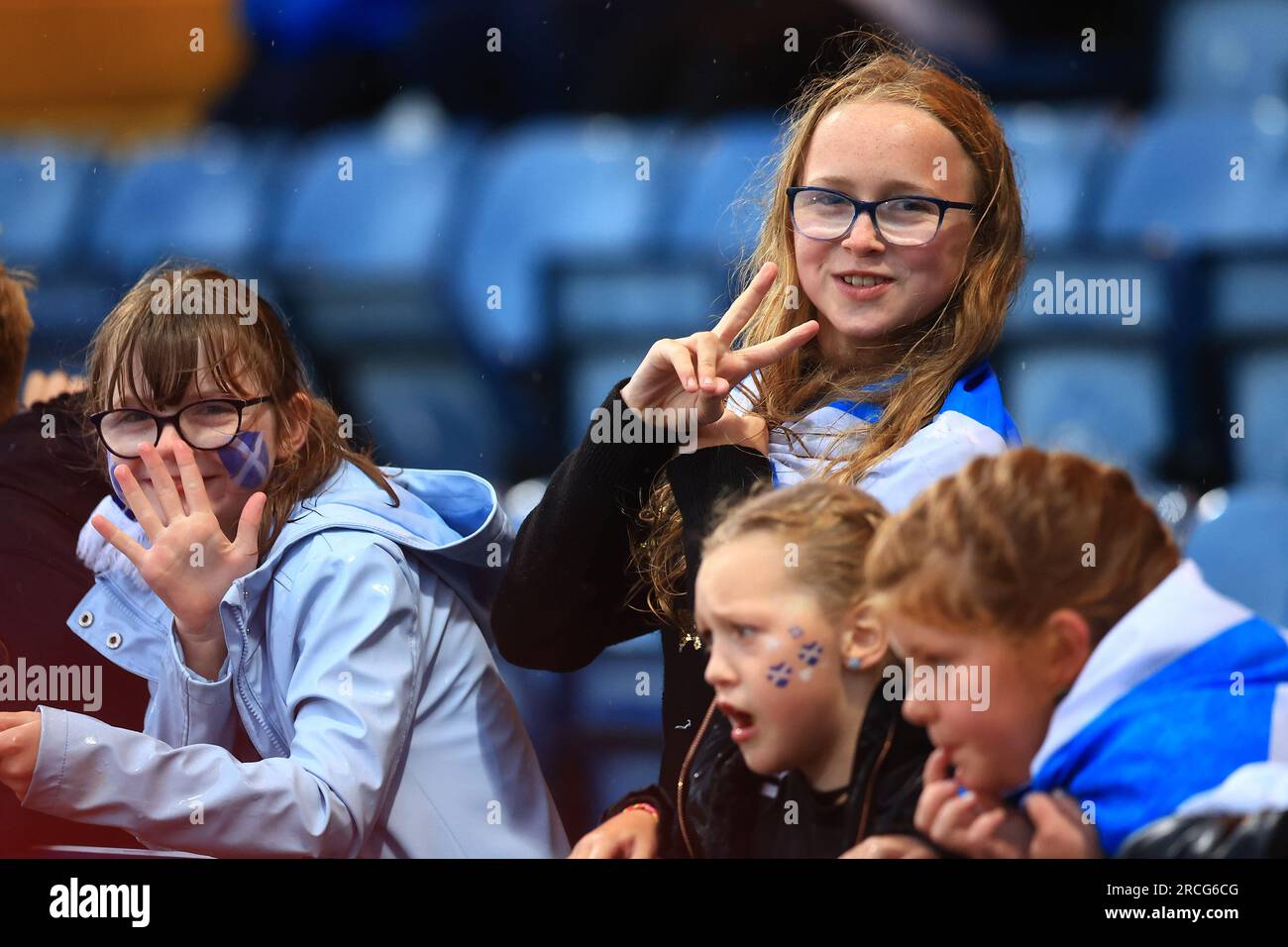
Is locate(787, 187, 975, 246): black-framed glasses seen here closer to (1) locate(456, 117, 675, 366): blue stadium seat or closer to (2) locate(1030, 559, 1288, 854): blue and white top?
(2) locate(1030, 559, 1288, 854): blue and white top

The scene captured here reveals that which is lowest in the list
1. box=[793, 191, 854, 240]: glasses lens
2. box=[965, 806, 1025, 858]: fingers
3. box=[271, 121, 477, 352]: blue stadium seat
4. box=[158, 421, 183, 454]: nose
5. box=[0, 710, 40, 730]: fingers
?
box=[965, 806, 1025, 858]: fingers

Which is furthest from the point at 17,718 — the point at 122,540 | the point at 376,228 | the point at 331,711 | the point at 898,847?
the point at 376,228

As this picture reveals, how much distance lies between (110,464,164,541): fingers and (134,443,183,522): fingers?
0.05 feet

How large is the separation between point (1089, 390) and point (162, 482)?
180cm

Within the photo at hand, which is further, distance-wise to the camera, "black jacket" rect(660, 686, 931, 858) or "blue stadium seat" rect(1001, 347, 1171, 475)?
"blue stadium seat" rect(1001, 347, 1171, 475)

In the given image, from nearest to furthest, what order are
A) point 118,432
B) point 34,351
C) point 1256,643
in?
point 1256,643 < point 118,432 < point 34,351

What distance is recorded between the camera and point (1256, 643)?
4.70ft

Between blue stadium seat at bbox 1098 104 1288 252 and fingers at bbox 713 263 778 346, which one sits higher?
blue stadium seat at bbox 1098 104 1288 252

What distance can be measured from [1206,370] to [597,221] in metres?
1.40

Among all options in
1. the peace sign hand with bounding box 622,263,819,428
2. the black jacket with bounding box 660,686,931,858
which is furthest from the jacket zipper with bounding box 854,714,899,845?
the peace sign hand with bounding box 622,263,819,428

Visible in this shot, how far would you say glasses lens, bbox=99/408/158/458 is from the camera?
174cm

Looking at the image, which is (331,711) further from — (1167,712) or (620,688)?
(1167,712)
